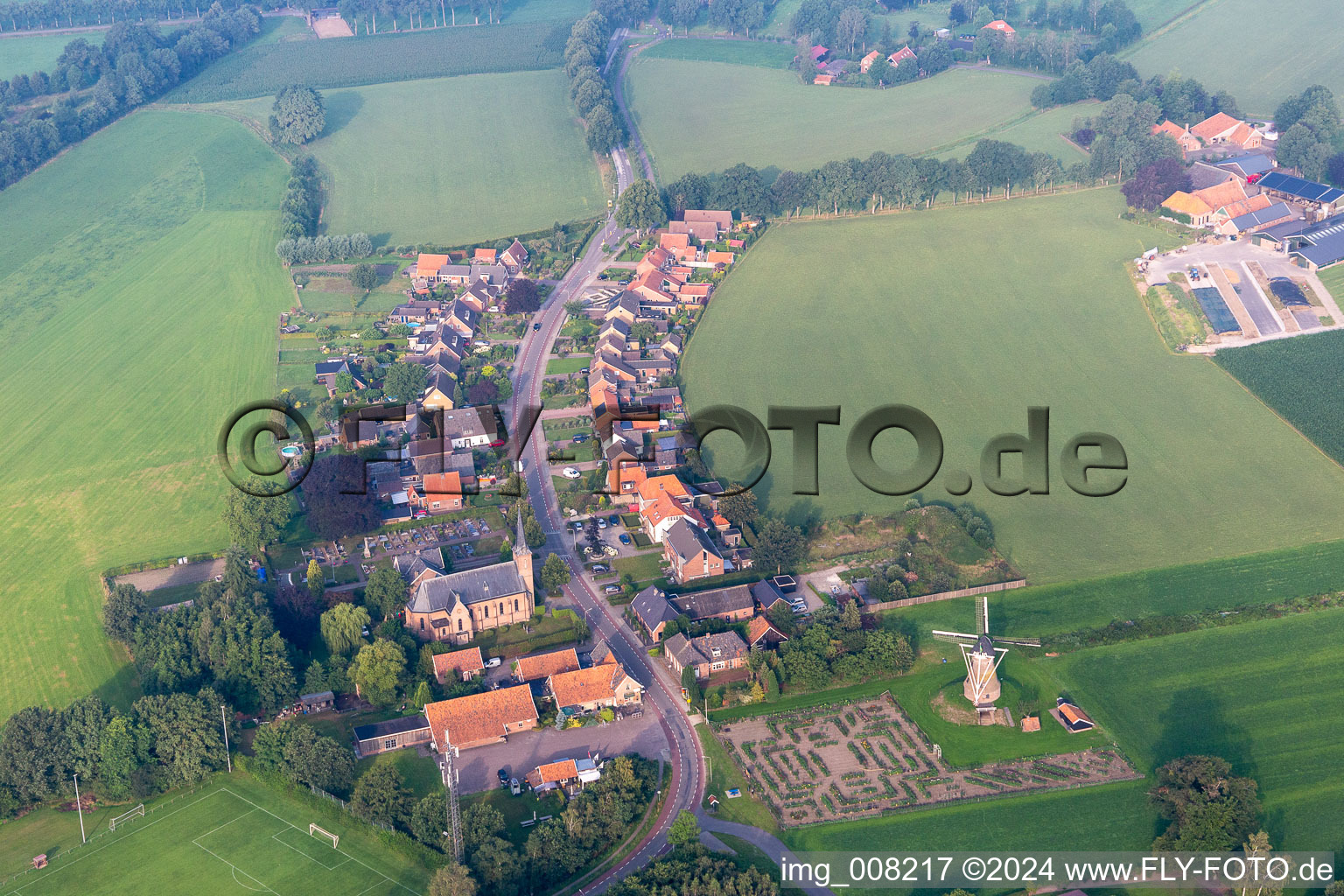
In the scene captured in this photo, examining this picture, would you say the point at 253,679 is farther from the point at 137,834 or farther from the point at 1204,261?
the point at 1204,261

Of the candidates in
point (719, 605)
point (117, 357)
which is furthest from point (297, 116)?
point (719, 605)

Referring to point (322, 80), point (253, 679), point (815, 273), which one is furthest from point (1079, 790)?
point (322, 80)

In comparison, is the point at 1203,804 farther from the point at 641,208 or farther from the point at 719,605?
the point at 641,208

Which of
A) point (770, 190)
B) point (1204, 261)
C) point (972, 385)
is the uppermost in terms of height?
point (770, 190)

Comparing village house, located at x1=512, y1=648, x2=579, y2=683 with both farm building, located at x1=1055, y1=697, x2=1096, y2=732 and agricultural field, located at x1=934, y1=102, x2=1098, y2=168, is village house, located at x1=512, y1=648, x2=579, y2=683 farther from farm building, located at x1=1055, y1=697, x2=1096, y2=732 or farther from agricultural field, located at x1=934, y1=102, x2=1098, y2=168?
agricultural field, located at x1=934, y1=102, x2=1098, y2=168

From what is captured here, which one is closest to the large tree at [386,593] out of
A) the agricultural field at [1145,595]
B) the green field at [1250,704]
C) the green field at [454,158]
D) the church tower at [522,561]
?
the church tower at [522,561]

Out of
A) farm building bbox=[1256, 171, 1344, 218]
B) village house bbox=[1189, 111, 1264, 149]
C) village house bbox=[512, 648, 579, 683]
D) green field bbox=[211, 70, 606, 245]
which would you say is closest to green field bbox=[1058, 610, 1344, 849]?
village house bbox=[512, 648, 579, 683]

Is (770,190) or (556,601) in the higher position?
(770,190)
